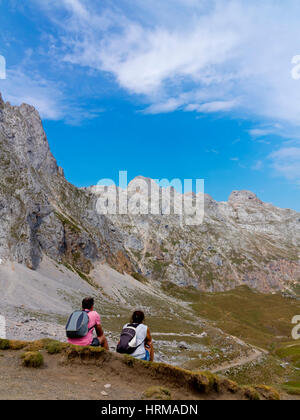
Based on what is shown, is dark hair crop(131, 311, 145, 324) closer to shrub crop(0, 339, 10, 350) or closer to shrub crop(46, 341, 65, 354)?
shrub crop(46, 341, 65, 354)

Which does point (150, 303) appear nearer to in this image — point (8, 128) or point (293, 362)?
point (293, 362)

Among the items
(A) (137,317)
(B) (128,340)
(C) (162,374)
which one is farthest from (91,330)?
(C) (162,374)

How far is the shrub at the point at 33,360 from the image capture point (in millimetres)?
15273

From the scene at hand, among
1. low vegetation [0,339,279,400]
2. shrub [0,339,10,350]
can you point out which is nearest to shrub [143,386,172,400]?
low vegetation [0,339,279,400]

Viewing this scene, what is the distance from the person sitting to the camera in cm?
1360

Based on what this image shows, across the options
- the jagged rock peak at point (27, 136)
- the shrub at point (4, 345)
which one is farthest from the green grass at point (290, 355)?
the jagged rock peak at point (27, 136)

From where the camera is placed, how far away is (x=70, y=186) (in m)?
179

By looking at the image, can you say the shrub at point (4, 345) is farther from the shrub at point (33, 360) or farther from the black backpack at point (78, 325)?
the black backpack at point (78, 325)

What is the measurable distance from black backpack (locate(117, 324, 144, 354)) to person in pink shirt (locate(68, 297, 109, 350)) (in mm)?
1201

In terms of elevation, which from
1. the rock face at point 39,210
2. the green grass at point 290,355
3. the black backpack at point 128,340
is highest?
the rock face at point 39,210

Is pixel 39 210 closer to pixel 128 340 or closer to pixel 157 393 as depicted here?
pixel 128 340

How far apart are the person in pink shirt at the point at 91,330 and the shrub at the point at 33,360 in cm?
200

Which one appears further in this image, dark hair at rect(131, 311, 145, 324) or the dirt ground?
dark hair at rect(131, 311, 145, 324)

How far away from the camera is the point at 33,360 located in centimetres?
1537
